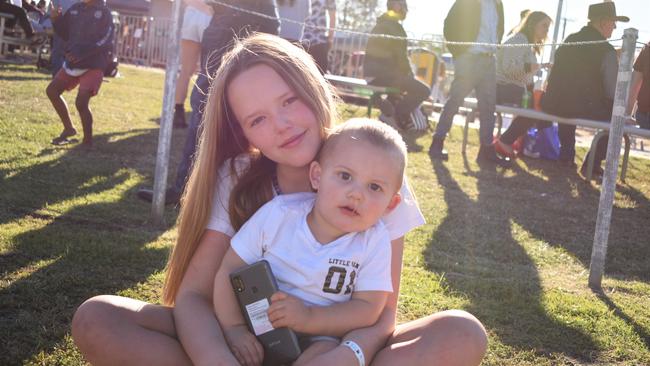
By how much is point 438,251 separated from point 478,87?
374cm

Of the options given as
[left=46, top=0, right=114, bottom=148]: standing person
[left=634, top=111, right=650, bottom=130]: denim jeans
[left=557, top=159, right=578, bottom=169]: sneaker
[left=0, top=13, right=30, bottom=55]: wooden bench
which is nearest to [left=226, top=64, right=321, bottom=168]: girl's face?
[left=46, top=0, right=114, bottom=148]: standing person

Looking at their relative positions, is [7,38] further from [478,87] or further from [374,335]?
[374,335]

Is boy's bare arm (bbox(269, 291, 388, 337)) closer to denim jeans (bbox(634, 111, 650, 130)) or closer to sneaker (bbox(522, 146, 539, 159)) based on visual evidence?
denim jeans (bbox(634, 111, 650, 130))

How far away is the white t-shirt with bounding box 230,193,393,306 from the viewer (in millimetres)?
1944

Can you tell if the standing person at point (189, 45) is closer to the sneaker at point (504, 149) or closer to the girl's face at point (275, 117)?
the sneaker at point (504, 149)

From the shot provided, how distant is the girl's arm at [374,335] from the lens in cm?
183

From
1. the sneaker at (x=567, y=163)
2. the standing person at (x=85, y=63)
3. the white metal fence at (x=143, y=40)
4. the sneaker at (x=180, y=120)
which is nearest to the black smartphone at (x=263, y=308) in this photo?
the standing person at (x=85, y=63)

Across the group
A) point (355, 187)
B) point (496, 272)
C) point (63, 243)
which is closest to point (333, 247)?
point (355, 187)

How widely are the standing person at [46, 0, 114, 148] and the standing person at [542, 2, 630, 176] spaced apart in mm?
4321

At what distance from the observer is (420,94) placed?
9195 millimetres

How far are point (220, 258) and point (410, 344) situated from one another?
0.62 metres

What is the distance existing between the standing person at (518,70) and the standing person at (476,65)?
0.37 metres

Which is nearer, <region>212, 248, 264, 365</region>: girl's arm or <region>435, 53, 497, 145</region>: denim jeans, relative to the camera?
<region>212, 248, 264, 365</region>: girl's arm

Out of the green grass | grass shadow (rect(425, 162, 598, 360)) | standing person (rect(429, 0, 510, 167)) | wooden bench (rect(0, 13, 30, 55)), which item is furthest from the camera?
wooden bench (rect(0, 13, 30, 55))
